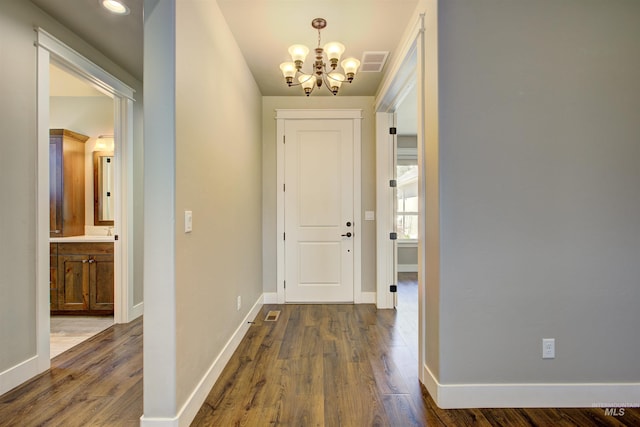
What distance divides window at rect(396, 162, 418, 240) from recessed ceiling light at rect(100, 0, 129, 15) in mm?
5131

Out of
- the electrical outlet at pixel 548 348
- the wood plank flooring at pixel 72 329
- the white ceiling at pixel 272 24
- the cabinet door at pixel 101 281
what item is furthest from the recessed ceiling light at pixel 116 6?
the electrical outlet at pixel 548 348

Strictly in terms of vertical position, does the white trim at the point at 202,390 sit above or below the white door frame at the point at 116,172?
below

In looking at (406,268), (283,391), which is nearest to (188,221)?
(283,391)

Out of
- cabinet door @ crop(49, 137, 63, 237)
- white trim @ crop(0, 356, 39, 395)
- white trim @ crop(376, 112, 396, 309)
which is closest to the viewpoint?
white trim @ crop(0, 356, 39, 395)

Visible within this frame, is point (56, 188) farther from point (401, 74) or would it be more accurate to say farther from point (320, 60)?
point (401, 74)

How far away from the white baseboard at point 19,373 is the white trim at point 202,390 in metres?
1.16

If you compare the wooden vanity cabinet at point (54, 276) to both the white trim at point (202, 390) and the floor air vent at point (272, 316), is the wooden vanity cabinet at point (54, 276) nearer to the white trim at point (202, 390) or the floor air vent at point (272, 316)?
the white trim at point (202, 390)

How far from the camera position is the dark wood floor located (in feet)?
5.49

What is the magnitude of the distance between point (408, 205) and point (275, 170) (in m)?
3.46

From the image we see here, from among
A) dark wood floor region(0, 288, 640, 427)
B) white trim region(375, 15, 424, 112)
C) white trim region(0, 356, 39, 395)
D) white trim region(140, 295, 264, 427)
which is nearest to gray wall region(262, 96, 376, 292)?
white trim region(375, 15, 424, 112)

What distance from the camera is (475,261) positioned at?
1.80m

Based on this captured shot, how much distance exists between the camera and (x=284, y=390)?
6.42ft

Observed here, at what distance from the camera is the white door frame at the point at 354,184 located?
3.87 metres

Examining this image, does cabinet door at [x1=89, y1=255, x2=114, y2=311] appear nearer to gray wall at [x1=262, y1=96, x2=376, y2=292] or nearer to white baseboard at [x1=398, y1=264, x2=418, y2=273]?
gray wall at [x1=262, y1=96, x2=376, y2=292]
